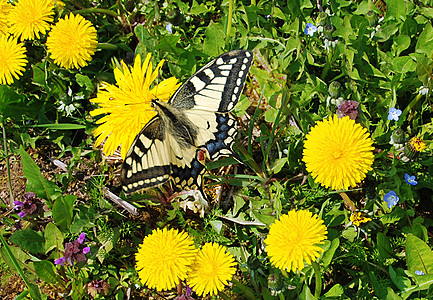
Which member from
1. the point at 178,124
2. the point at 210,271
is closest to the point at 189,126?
the point at 178,124

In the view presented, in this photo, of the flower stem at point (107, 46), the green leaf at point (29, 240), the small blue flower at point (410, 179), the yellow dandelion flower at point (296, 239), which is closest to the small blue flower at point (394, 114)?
the small blue flower at point (410, 179)

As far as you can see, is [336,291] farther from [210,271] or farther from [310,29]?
[310,29]

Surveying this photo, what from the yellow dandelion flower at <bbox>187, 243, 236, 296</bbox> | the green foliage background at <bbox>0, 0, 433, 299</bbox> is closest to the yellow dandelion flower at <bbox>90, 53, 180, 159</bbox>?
the green foliage background at <bbox>0, 0, 433, 299</bbox>

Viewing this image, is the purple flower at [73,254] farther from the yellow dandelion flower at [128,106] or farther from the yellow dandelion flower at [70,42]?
the yellow dandelion flower at [70,42]

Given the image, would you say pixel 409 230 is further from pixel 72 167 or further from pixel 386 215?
pixel 72 167

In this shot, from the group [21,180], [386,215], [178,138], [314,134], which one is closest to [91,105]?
[21,180]

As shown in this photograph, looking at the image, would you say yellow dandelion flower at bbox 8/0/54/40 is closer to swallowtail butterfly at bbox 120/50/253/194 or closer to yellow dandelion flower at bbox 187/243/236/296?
swallowtail butterfly at bbox 120/50/253/194
